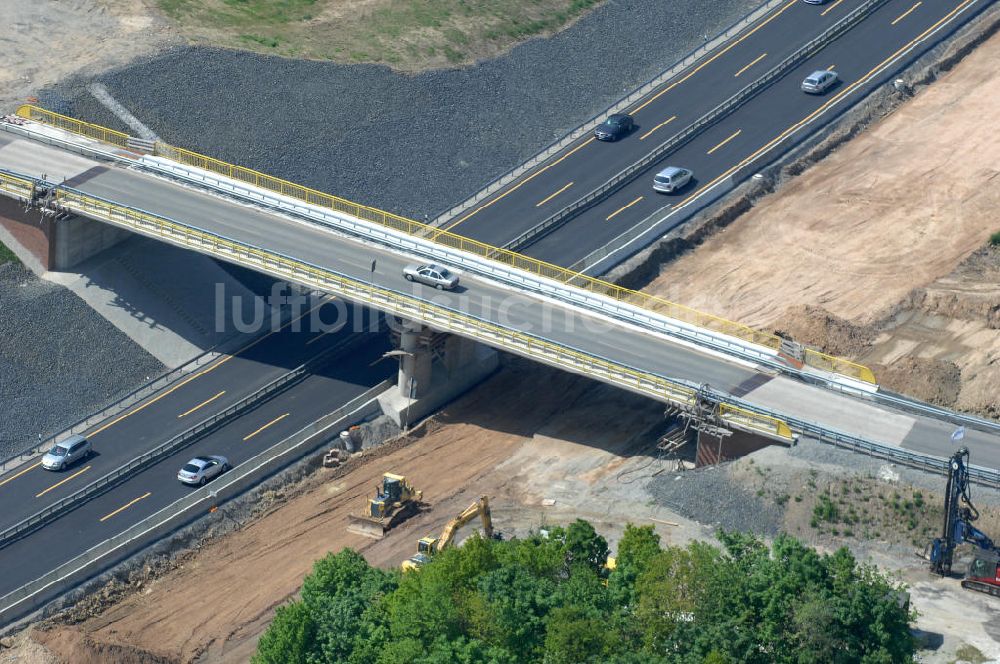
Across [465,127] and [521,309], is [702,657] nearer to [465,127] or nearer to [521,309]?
[521,309]

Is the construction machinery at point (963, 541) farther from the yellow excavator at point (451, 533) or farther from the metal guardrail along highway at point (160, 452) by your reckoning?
the metal guardrail along highway at point (160, 452)

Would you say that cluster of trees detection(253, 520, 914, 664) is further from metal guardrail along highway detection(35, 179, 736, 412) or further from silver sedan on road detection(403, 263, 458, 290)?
silver sedan on road detection(403, 263, 458, 290)

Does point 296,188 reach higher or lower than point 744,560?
higher

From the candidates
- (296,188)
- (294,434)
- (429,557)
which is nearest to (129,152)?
(296,188)

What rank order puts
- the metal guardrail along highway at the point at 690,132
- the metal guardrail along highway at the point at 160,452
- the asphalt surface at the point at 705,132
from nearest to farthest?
the metal guardrail along highway at the point at 160,452 < the metal guardrail along highway at the point at 690,132 < the asphalt surface at the point at 705,132

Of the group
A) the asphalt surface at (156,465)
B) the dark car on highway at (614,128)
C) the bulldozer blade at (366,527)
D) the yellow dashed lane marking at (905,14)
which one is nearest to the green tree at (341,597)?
the bulldozer blade at (366,527)

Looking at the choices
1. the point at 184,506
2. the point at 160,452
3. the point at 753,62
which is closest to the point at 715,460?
the point at 184,506
